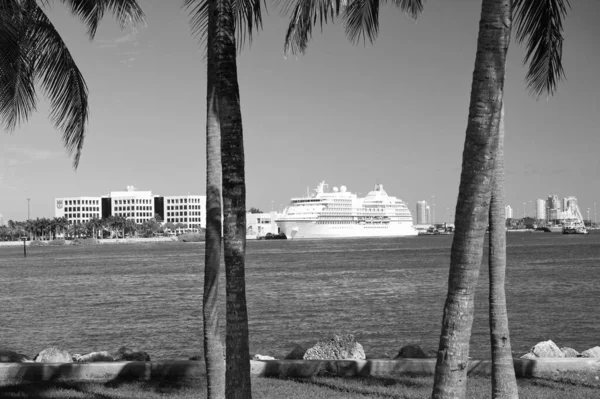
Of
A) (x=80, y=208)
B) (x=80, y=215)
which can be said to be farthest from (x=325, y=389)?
(x=80, y=208)

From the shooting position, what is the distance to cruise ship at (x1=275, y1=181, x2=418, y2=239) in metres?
112

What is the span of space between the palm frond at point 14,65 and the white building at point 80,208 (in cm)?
16741

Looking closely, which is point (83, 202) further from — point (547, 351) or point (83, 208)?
point (547, 351)

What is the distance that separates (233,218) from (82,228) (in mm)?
156713

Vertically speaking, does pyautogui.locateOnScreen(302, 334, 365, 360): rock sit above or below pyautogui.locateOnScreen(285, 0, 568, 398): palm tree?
below

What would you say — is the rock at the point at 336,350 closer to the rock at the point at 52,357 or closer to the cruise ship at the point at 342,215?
the rock at the point at 52,357

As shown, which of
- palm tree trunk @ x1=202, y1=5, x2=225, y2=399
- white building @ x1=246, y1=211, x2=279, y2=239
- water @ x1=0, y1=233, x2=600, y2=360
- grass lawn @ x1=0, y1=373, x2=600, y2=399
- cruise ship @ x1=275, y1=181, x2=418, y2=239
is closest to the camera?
palm tree trunk @ x1=202, y1=5, x2=225, y2=399

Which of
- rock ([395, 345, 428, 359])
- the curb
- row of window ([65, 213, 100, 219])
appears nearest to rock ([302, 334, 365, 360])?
rock ([395, 345, 428, 359])

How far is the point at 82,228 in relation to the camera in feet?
506

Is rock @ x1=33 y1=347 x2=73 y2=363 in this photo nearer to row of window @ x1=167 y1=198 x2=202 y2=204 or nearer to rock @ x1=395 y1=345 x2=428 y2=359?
rock @ x1=395 y1=345 x2=428 y2=359

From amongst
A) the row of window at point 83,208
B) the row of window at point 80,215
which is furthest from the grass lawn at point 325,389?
the row of window at point 83,208

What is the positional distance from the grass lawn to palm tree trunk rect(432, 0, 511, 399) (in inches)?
151

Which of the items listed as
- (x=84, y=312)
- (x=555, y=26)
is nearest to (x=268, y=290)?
(x=84, y=312)

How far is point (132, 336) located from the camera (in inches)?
718
